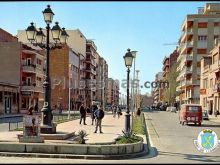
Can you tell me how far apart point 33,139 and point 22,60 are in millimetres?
50517

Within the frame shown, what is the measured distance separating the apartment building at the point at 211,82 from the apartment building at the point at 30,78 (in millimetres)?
27530

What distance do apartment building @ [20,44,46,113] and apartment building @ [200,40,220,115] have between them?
27.5 metres

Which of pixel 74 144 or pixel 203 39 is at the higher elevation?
pixel 203 39

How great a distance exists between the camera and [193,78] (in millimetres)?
90312

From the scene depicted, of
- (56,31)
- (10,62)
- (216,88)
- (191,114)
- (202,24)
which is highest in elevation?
(202,24)

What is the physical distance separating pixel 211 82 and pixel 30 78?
2918 centimetres

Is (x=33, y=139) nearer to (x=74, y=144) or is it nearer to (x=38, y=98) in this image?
(x=74, y=144)

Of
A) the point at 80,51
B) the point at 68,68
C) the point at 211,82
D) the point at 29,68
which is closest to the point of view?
the point at 29,68

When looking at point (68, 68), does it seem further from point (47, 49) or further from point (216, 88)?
point (47, 49)

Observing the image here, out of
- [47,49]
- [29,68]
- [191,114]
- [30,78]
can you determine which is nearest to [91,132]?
[47,49]

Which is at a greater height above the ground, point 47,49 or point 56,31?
point 56,31

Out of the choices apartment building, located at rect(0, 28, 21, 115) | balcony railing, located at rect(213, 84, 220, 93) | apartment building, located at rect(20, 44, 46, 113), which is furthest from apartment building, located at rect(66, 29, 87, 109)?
balcony railing, located at rect(213, 84, 220, 93)

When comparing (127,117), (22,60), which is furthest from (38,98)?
(127,117)

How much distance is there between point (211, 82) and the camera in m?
68.9
